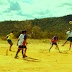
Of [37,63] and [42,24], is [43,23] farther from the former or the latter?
[37,63]

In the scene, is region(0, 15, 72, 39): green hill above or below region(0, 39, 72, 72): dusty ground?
above

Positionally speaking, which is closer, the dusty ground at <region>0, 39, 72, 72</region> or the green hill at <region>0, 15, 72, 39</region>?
the dusty ground at <region>0, 39, 72, 72</region>

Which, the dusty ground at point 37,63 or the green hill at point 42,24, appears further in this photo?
the green hill at point 42,24

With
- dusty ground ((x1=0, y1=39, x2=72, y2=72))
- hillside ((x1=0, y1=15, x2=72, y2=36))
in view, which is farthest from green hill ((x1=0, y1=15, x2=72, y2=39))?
dusty ground ((x1=0, y1=39, x2=72, y2=72))

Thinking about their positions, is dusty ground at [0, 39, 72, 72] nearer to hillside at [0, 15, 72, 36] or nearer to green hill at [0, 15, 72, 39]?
green hill at [0, 15, 72, 39]

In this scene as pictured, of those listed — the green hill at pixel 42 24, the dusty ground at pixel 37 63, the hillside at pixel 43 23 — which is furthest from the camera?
the hillside at pixel 43 23

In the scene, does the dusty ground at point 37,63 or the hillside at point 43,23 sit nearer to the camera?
the dusty ground at point 37,63

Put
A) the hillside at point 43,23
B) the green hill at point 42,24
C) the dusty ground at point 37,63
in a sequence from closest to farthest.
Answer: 1. the dusty ground at point 37,63
2. the green hill at point 42,24
3. the hillside at point 43,23

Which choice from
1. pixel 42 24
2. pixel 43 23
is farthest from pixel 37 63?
pixel 43 23

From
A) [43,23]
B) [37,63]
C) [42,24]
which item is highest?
[43,23]

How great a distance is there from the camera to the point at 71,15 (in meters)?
70.8

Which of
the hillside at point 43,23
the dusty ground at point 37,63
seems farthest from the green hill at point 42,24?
the dusty ground at point 37,63

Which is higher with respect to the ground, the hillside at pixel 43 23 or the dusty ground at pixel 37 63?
the hillside at pixel 43 23

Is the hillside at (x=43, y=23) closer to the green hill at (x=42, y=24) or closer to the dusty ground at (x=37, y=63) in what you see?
the green hill at (x=42, y=24)
